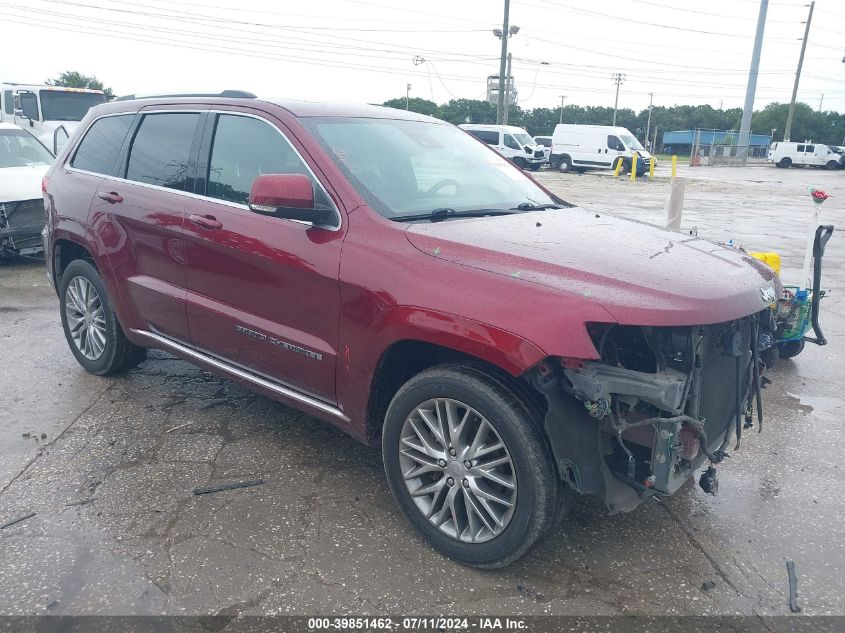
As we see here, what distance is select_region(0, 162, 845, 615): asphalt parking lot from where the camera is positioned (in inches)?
107

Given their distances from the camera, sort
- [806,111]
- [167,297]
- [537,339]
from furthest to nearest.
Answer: [806,111]
[167,297]
[537,339]

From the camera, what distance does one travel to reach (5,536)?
3.06m

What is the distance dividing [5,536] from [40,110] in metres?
17.4

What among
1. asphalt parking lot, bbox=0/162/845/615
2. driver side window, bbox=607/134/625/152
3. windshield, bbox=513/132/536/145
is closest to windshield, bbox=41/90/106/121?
asphalt parking lot, bbox=0/162/845/615

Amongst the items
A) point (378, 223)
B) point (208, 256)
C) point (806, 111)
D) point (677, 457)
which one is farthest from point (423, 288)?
point (806, 111)

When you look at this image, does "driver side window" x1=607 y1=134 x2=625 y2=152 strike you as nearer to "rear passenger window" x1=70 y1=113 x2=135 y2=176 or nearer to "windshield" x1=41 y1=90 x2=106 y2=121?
"windshield" x1=41 y1=90 x2=106 y2=121

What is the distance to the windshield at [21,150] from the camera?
9.40 meters

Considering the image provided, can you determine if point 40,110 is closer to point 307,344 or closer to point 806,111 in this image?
point 307,344

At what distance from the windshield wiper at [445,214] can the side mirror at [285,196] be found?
0.40m

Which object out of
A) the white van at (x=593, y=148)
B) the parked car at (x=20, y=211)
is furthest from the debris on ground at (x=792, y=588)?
the white van at (x=593, y=148)

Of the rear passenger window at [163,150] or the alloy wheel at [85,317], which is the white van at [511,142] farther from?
the rear passenger window at [163,150]

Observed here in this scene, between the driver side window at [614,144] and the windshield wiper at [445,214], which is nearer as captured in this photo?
the windshield wiper at [445,214]

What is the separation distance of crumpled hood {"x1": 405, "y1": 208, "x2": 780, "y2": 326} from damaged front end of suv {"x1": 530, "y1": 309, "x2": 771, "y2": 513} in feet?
0.41

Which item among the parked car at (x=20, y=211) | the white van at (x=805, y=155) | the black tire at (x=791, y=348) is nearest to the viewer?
the black tire at (x=791, y=348)
